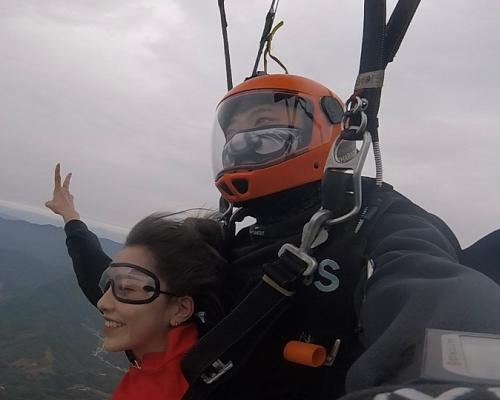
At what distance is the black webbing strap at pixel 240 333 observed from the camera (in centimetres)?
158

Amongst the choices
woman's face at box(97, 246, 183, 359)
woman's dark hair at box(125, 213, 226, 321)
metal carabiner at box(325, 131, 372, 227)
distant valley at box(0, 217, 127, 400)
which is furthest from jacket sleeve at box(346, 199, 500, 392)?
distant valley at box(0, 217, 127, 400)

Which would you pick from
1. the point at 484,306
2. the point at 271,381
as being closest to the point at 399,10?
the point at 484,306

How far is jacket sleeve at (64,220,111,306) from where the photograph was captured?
2742mm

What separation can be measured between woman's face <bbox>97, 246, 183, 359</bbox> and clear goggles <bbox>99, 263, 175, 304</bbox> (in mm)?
20

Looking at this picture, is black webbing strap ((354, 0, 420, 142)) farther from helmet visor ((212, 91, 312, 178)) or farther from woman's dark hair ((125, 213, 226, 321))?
woman's dark hair ((125, 213, 226, 321))

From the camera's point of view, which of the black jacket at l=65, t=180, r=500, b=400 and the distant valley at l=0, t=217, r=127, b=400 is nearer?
the black jacket at l=65, t=180, r=500, b=400

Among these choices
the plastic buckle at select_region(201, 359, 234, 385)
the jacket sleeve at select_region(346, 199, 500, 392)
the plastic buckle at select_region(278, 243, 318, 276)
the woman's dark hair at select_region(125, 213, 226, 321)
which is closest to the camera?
the jacket sleeve at select_region(346, 199, 500, 392)

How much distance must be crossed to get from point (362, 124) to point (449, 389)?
42.6 inches

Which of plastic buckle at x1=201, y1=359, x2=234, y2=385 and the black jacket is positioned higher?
the black jacket

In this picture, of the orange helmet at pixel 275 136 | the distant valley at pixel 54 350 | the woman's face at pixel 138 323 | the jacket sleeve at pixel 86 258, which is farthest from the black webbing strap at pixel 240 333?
the distant valley at pixel 54 350

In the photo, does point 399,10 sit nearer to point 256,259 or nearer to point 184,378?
point 256,259

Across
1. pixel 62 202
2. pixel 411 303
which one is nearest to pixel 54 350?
pixel 62 202

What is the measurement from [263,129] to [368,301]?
106cm

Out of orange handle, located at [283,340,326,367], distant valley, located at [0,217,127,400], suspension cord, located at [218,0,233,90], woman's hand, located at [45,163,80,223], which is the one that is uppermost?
suspension cord, located at [218,0,233,90]
